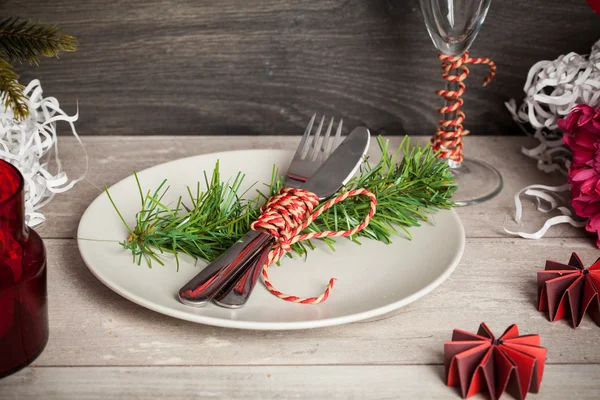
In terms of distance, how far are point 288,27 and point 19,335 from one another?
0.51 meters

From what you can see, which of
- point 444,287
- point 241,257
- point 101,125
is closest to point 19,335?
point 241,257

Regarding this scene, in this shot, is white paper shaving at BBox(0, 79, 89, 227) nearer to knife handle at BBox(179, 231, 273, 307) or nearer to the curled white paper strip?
knife handle at BBox(179, 231, 273, 307)

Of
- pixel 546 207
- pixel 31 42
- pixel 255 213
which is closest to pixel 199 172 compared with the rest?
pixel 255 213

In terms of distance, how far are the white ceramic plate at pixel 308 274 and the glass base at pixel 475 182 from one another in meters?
0.10

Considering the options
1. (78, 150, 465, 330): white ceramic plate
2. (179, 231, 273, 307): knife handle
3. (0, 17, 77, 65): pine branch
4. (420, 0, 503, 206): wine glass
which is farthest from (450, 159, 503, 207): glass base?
(0, 17, 77, 65): pine branch

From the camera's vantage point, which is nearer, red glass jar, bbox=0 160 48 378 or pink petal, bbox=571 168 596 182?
red glass jar, bbox=0 160 48 378

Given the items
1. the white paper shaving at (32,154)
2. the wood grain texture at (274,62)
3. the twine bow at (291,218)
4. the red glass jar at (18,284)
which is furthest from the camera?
the wood grain texture at (274,62)

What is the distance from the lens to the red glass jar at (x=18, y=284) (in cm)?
46

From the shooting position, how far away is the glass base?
740mm

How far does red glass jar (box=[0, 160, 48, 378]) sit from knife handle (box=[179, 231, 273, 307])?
0.11m

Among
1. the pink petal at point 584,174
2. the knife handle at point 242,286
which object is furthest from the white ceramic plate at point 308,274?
the pink petal at point 584,174

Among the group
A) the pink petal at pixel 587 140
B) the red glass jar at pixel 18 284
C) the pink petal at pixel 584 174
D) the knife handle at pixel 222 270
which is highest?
the red glass jar at pixel 18 284

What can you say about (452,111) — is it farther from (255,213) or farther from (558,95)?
(255,213)

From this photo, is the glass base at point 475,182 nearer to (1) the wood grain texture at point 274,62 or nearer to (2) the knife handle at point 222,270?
(1) the wood grain texture at point 274,62
